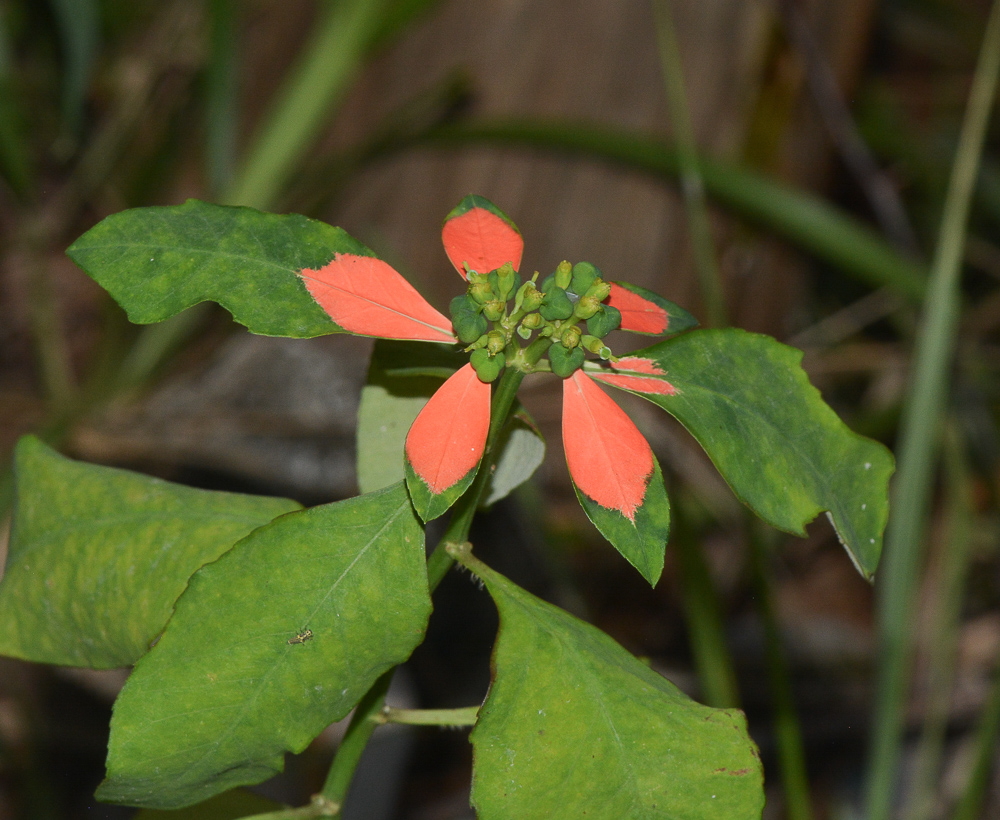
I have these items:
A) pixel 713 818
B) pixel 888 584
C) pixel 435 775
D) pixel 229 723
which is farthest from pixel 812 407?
pixel 435 775

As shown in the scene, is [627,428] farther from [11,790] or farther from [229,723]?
[11,790]

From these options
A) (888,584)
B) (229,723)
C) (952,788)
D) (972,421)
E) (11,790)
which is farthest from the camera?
(972,421)

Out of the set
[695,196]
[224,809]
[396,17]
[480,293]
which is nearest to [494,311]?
[480,293]

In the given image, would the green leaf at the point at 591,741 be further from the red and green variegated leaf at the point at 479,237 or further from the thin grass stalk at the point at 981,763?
Result: the thin grass stalk at the point at 981,763

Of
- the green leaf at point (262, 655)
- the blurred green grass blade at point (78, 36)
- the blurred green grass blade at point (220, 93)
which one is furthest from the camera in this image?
the blurred green grass blade at point (220, 93)

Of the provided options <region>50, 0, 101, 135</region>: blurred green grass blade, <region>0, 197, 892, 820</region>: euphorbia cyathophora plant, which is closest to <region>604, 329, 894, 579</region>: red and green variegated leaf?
<region>0, 197, 892, 820</region>: euphorbia cyathophora plant

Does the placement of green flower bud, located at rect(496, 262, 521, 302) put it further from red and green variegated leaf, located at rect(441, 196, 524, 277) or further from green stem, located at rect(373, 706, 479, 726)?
green stem, located at rect(373, 706, 479, 726)

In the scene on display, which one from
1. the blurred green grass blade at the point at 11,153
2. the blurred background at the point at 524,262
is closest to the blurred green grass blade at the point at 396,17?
the blurred background at the point at 524,262
